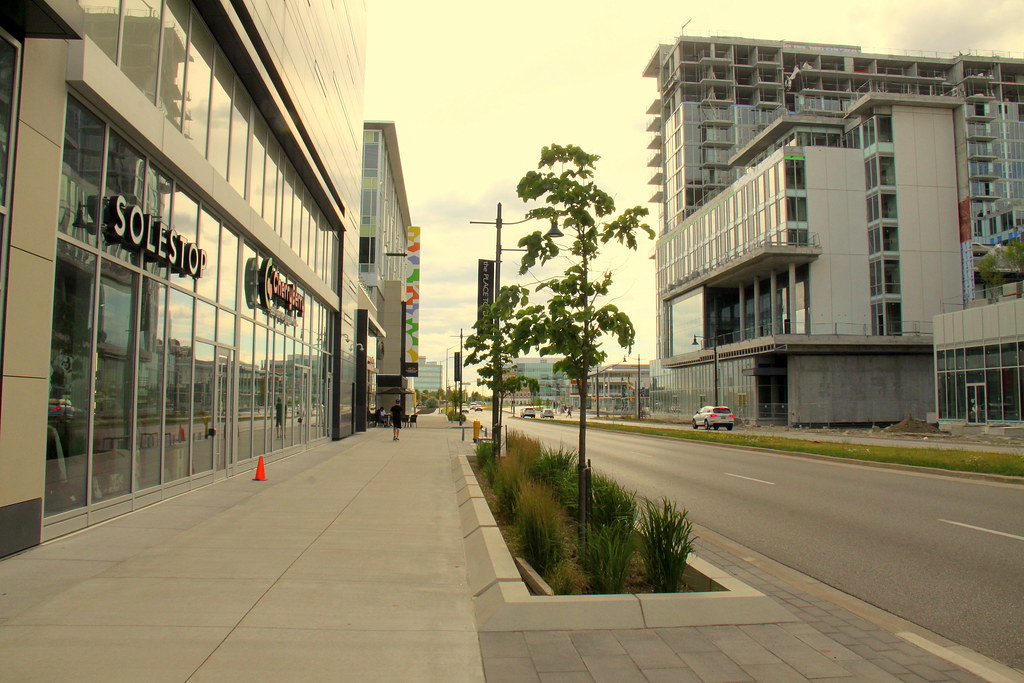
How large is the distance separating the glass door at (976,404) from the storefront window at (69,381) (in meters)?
42.8

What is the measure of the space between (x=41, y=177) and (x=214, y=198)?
16.4ft

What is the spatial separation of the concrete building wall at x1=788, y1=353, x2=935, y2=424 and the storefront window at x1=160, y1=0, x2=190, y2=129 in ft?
167

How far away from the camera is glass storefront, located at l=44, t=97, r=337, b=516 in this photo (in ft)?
25.1

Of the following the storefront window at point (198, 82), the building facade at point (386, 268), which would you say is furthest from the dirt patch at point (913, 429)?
the storefront window at point (198, 82)

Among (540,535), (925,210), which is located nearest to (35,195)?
(540,535)

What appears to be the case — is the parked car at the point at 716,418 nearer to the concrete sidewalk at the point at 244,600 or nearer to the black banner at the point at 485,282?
the black banner at the point at 485,282

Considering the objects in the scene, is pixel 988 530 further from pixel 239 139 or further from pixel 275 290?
pixel 239 139

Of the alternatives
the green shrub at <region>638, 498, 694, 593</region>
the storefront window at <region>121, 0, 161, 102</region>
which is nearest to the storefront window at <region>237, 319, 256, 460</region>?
the storefront window at <region>121, 0, 161, 102</region>

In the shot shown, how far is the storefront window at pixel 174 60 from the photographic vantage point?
1016 cm

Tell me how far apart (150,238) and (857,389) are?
54.8 meters

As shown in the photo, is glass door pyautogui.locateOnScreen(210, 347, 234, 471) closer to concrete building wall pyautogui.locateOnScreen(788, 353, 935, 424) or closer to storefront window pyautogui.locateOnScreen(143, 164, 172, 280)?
storefront window pyautogui.locateOnScreen(143, 164, 172, 280)

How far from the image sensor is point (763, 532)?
9.35 metres

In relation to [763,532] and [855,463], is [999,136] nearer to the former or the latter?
[855,463]

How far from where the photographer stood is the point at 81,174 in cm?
782
